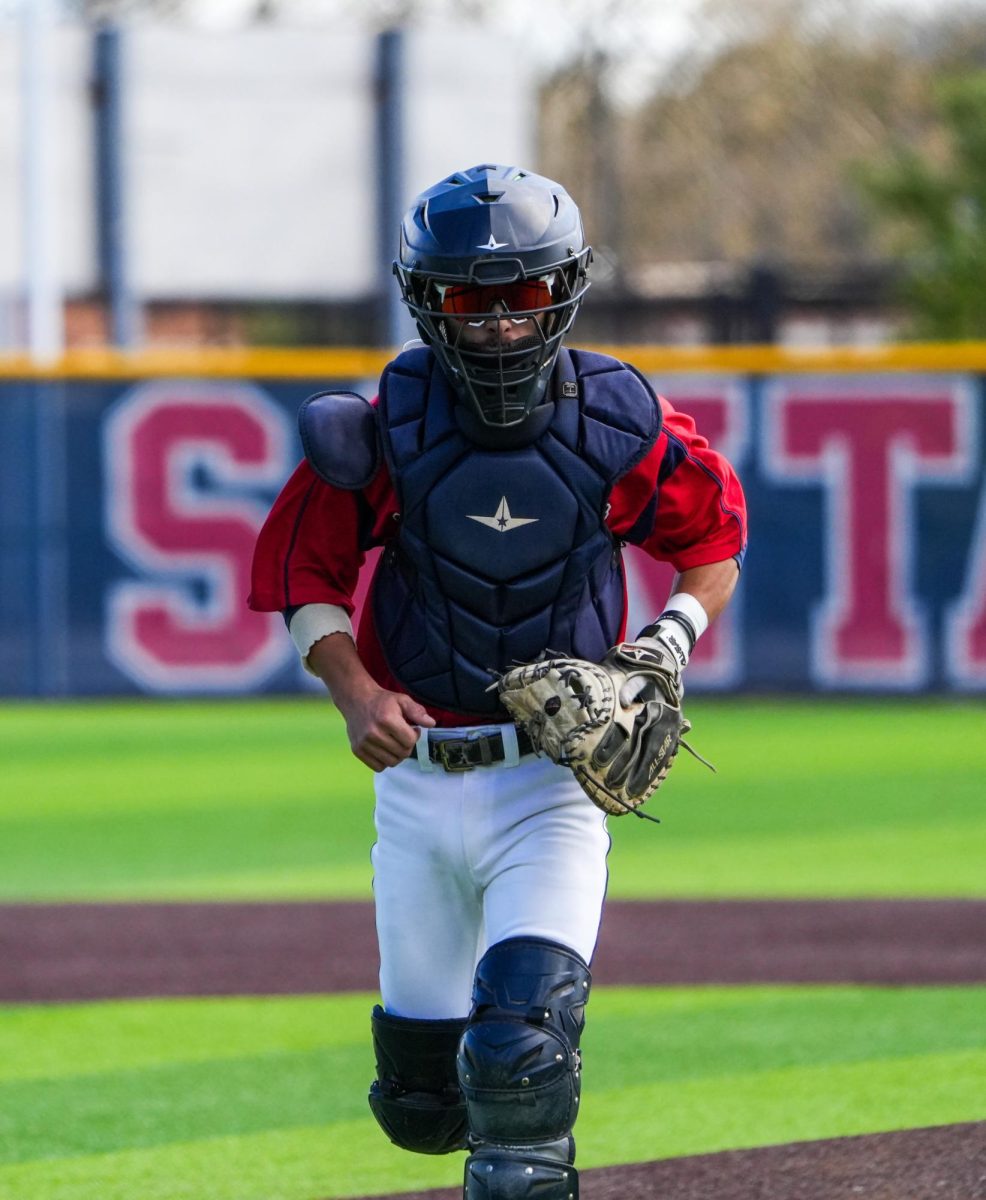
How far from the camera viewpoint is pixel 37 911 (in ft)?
26.2

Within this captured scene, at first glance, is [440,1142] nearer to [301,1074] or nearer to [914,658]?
[301,1074]

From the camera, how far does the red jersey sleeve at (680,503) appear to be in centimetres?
410

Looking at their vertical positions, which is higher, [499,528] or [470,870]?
[499,528]

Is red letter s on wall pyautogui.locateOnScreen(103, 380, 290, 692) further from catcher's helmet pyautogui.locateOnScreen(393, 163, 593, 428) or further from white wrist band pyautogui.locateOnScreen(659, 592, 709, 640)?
catcher's helmet pyautogui.locateOnScreen(393, 163, 593, 428)

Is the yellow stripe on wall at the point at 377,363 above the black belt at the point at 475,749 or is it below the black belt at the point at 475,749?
below

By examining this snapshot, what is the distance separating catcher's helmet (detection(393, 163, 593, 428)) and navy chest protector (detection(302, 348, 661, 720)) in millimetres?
86

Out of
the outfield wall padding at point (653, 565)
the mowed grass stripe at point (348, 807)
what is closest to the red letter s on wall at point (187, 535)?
the outfield wall padding at point (653, 565)

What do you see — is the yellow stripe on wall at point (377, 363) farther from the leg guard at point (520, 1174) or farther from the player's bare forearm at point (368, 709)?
the leg guard at point (520, 1174)

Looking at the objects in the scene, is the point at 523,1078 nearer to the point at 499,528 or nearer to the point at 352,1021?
the point at 499,528

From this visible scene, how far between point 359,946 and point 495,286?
3.84m

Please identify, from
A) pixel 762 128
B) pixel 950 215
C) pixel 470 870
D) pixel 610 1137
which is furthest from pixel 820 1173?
pixel 762 128

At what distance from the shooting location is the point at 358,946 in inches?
289

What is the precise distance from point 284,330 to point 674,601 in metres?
34.3

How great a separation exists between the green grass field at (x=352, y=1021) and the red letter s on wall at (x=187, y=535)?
2803mm
